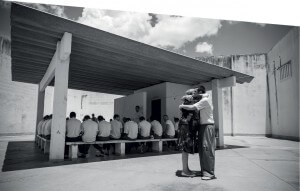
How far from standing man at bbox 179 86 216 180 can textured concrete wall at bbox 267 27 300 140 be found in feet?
35.8

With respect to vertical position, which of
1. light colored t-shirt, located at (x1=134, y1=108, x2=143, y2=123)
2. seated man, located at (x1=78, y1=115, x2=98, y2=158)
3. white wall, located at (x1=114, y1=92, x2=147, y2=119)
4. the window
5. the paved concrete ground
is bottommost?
the paved concrete ground

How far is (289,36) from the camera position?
1359 cm

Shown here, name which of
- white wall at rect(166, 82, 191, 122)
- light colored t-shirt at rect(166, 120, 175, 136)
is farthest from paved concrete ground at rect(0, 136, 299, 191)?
white wall at rect(166, 82, 191, 122)

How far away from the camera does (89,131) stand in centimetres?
660

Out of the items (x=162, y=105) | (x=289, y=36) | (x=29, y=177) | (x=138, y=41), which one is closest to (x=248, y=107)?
(x=289, y=36)

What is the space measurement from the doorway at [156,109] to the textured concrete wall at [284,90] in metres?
7.71

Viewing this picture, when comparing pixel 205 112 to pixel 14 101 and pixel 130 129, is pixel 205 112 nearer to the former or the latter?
pixel 130 129

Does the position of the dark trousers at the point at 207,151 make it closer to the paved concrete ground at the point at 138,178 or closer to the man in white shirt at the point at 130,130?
the paved concrete ground at the point at 138,178

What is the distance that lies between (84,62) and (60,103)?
2522 mm

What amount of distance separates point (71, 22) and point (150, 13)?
1.96 m

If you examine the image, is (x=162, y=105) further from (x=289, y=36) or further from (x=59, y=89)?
(x=289, y=36)

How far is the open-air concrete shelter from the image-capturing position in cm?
554

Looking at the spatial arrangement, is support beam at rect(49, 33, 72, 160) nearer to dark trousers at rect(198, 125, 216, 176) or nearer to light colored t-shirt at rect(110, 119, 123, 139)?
light colored t-shirt at rect(110, 119, 123, 139)

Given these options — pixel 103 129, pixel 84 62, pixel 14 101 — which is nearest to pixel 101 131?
pixel 103 129
